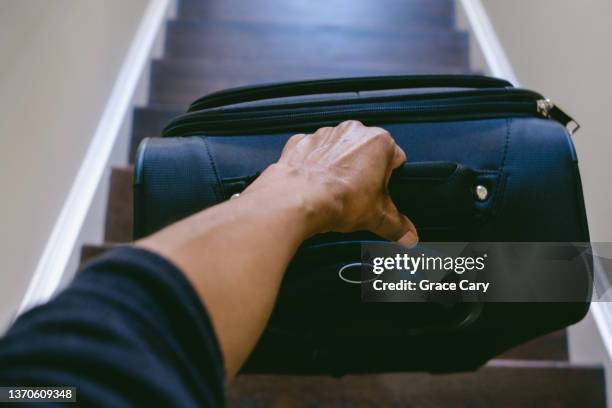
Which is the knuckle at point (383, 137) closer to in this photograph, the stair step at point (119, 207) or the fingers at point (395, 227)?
the fingers at point (395, 227)

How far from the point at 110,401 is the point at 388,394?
75cm

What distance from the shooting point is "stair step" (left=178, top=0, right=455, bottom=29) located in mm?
2035

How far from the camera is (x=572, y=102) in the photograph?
1044 mm

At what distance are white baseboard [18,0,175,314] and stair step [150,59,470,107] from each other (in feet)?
0.17

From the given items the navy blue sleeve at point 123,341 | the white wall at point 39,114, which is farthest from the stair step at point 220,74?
the navy blue sleeve at point 123,341

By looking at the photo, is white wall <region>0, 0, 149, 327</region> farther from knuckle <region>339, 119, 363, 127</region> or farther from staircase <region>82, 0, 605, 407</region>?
knuckle <region>339, 119, 363, 127</region>

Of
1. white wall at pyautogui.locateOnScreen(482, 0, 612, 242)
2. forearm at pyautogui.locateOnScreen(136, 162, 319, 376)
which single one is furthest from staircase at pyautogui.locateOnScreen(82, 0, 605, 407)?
forearm at pyautogui.locateOnScreen(136, 162, 319, 376)

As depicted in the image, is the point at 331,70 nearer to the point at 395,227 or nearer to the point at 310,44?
the point at 310,44

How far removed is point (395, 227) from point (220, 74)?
4.01 feet

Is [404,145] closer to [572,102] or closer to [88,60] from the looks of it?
[572,102]

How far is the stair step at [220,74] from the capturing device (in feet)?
5.38

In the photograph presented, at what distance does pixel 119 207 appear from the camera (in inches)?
48.9

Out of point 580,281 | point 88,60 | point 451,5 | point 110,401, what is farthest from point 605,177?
point 451,5

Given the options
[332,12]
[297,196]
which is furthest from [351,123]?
[332,12]
